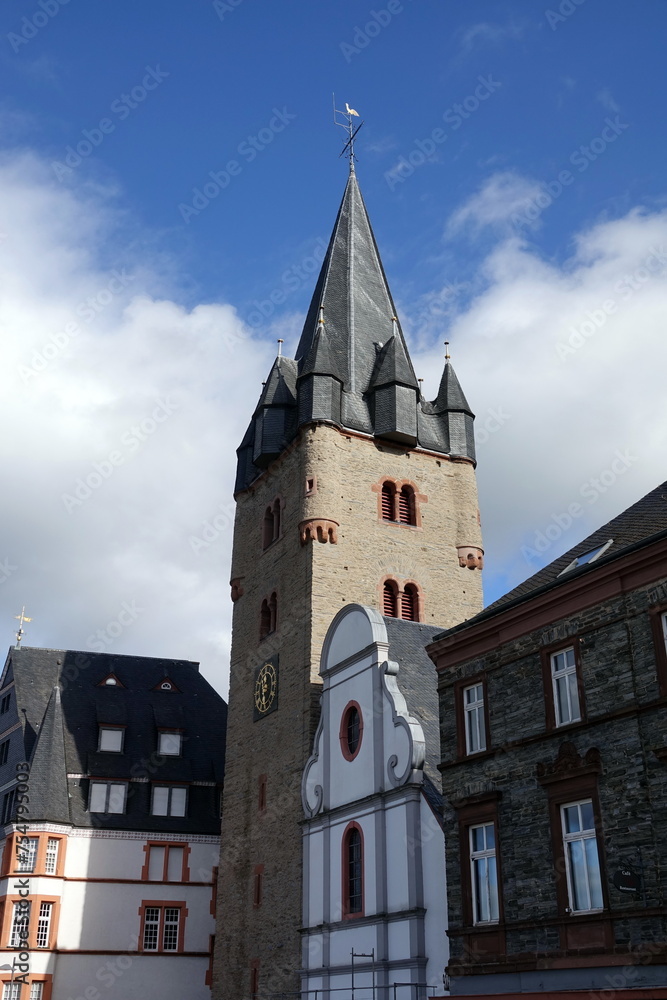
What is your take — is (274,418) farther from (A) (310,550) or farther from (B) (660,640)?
(B) (660,640)

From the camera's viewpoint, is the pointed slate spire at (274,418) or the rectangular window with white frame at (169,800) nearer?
the pointed slate spire at (274,418)

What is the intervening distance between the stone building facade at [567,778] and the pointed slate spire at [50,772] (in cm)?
2208

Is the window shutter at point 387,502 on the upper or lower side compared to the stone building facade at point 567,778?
upper

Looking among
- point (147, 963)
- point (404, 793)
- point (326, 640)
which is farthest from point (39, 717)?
point (404, 793)

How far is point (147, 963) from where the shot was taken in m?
38.1

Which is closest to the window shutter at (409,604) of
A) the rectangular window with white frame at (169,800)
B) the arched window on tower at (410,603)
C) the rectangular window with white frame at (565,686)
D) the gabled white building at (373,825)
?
the arched window on tower at (410,603)

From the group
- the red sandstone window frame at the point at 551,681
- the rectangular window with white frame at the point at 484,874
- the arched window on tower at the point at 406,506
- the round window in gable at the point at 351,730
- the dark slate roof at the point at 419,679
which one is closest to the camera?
the red sandstone window frame at the point at 551,681

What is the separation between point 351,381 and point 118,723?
645 inches

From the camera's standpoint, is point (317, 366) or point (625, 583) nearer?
point (625, 583)

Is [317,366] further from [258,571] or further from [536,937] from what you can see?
[536,937]

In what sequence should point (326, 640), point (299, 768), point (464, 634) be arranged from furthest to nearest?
1. point (299, 768)
2. point (326, 640)
3. point (464, 634)

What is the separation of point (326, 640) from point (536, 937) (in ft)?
38.0

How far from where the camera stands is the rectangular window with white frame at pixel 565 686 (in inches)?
706

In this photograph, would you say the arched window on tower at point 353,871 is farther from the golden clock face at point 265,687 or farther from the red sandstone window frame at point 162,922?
the red sandstone window frame at point 162,922
